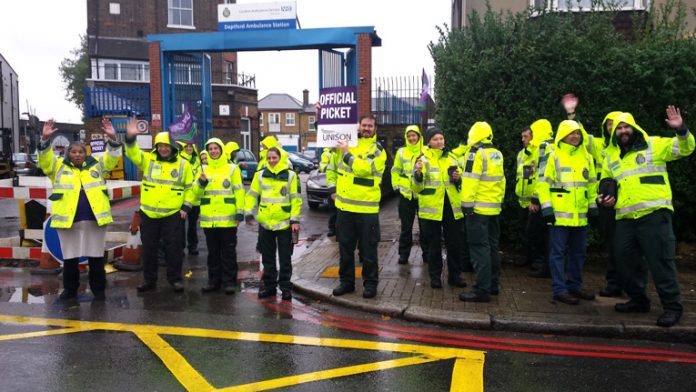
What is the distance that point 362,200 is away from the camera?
666cm

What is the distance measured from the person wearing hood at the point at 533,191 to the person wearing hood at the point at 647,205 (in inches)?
57.7

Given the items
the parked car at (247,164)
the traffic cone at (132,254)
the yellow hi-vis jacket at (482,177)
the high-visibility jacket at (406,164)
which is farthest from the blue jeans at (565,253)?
the parked car at (247,164)

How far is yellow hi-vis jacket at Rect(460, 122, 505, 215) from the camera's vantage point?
636 cm

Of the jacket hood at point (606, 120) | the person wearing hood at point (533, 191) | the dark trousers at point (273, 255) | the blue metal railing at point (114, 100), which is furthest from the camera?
the blue metal railing at point (114, 100)

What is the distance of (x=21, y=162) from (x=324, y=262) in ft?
85.3

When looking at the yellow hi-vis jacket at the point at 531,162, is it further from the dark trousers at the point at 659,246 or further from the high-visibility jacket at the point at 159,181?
the high-visibility jacket at the point at 159,181

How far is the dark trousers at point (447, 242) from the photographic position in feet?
23.3

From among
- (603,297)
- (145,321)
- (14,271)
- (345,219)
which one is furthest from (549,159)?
(14,271)

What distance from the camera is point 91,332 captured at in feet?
18.3

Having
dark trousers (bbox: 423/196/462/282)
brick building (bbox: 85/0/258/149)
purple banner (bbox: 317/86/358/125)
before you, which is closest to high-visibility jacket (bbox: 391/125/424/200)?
dark trousers (bbox: 423/196/462/282)

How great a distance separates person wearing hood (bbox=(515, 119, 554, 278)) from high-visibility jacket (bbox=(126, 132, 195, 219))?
4390 mm

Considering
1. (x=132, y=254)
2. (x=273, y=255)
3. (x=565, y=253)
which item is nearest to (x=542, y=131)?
(x=565, y=253)

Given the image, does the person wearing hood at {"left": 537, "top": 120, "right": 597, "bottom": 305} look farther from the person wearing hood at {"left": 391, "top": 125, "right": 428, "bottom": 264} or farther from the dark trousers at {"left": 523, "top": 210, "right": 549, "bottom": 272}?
the person wearing hood at {"left": 391, "top": 125, "right": 428, "bottom": 264}

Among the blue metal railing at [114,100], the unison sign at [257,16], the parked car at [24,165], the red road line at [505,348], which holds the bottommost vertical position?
the red road line at [505,348]
